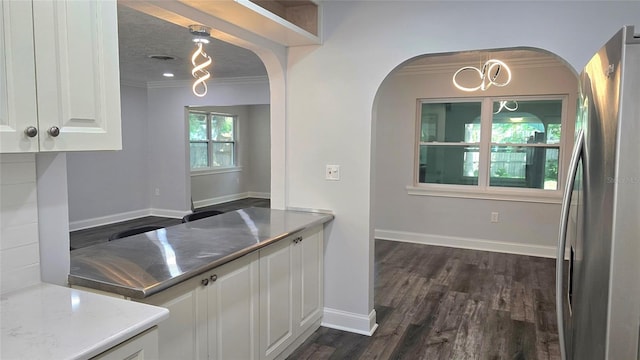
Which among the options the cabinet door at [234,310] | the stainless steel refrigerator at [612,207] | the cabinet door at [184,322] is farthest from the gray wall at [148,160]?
the stainless steel refrigerator at [612,207]

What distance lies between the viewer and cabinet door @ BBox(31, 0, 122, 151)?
1.30 meters

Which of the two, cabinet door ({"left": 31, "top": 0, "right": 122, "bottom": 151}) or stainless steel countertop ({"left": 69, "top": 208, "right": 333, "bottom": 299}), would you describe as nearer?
cabinet door ({"left": 31, "top": 0, "right": 122, "bottom": 151})

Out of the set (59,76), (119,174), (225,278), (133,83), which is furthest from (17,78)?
(133,83)

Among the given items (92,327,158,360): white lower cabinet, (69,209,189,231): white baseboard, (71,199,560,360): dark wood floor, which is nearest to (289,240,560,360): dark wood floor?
(71,199,560,360): dark wood floor

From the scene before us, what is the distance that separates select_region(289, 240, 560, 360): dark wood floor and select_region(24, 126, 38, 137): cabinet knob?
2.12m

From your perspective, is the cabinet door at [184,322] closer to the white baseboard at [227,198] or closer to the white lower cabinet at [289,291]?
the white lower cabinet at [289,291]

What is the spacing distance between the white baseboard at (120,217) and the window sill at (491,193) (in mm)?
4177

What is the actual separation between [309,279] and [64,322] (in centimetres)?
186

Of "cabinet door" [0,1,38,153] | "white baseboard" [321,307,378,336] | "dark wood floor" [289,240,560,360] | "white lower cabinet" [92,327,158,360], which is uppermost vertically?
"cabinet door" [0,1,38,153]

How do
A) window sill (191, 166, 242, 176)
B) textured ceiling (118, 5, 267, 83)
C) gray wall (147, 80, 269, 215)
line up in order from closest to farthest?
textured ceiling (118, 5, 267, 83)
gray wall (147, 80, 269, 215)
window sill (191, 166, 242, 176)

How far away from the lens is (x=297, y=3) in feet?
10.2

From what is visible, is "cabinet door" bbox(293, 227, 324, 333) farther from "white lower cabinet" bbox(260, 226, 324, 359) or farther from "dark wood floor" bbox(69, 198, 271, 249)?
"dark wood floor" bbox(69, 198, 271, 249)

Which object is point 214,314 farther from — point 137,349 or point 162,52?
point 162,52

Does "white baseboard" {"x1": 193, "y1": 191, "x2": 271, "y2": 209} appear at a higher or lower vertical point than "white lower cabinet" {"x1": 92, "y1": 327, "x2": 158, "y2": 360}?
lower
